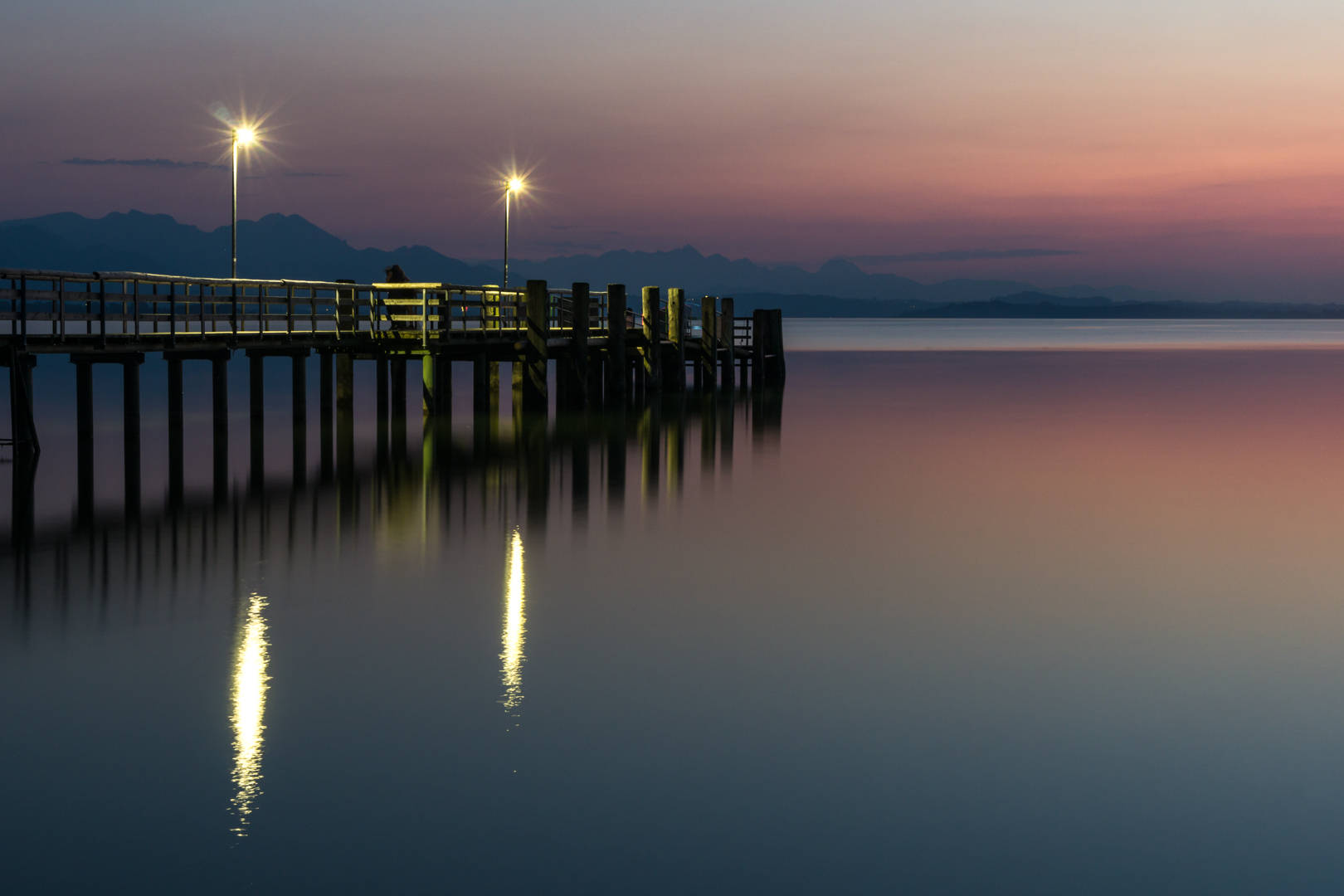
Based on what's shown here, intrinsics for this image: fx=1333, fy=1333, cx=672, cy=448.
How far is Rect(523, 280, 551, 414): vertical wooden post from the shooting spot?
32219mm

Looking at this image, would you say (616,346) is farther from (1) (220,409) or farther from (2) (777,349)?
(2) (777,349)

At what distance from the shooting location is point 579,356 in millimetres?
35312

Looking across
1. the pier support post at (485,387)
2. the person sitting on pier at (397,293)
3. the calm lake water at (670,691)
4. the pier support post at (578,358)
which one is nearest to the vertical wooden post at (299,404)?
the person sitting on pier at (397,293)

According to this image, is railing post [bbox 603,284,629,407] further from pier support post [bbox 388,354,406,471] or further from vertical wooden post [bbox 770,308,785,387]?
vertical wooden post [bbox 770,308,785,387]

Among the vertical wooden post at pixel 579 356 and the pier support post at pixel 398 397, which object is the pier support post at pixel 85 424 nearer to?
the pier support post at pixel 398 397

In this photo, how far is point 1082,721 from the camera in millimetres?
9188

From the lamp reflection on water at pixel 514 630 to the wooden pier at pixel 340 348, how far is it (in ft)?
19.6

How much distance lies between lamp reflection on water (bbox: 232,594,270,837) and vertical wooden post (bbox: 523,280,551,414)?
2031 centimetres

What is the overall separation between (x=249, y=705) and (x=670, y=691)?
296 centimetres

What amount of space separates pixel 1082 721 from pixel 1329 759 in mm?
1535

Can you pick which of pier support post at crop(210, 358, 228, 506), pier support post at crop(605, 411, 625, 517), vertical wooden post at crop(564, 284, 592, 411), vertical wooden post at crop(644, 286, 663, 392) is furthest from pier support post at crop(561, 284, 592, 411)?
pier support post at crop(210, 358, 228, 506)

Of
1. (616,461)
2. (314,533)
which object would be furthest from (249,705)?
(616,461)

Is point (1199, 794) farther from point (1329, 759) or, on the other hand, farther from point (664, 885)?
point (664, 885)

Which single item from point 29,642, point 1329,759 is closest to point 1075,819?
point 1329,759
